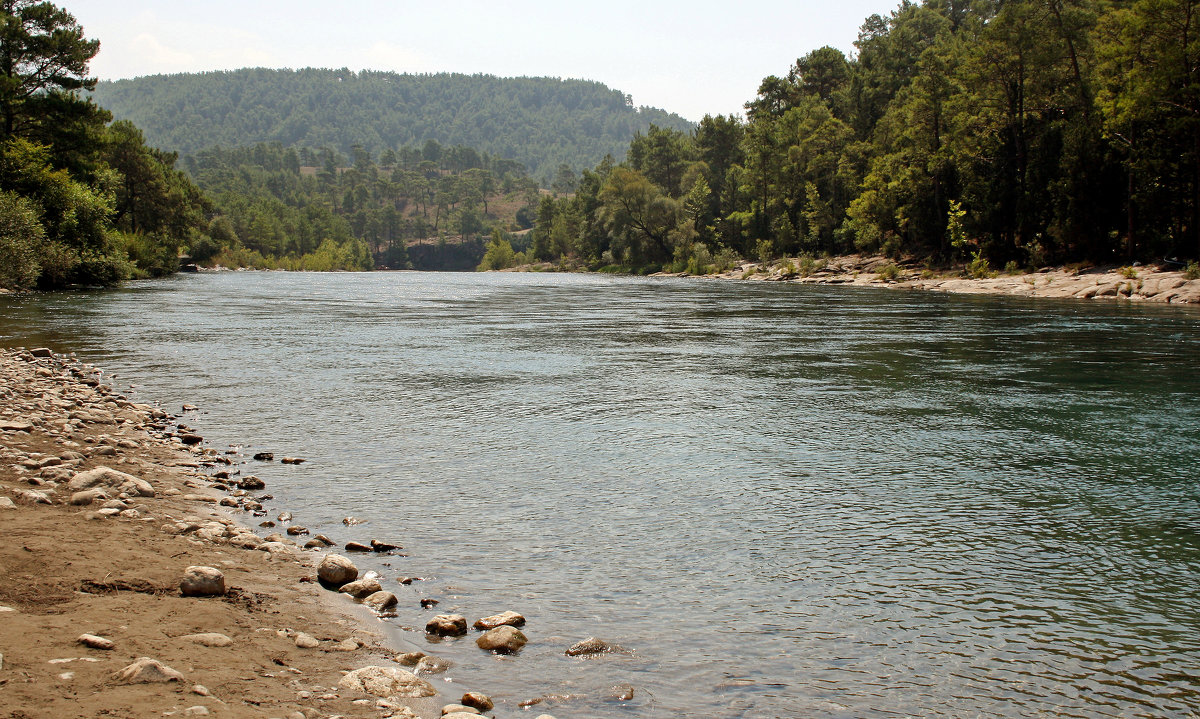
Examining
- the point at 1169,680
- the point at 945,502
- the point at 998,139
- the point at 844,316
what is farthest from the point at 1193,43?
the point at 1169,680

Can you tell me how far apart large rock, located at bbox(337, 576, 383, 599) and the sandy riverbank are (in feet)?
163

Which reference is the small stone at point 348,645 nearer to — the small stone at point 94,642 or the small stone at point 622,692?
the small stone at point 94,642

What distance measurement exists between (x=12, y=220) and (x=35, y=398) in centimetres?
3973

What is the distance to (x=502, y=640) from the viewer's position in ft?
22.8

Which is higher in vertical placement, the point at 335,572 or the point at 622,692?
the point at 335,572

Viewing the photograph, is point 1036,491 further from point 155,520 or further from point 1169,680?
point 155,520

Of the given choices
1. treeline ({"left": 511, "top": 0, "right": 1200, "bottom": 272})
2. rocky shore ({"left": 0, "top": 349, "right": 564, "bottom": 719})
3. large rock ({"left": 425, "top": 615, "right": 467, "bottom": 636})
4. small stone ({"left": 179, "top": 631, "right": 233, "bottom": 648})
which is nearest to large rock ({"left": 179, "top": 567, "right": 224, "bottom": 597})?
rocky shore ({"left": 0, "top": 349, "right": 564, "bottom": 719})

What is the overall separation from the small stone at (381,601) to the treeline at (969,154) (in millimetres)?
55577

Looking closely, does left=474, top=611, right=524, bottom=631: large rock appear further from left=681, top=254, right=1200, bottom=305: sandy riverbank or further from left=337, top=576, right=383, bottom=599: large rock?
left=681, top=254, right=1200, bottom=305: sandy riverbank

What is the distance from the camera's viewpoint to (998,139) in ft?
218

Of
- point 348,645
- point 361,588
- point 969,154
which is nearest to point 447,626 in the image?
point 348,645

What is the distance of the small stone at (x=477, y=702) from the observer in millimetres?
5848

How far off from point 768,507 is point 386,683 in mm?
6380

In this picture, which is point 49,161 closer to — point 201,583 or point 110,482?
point 110,482
